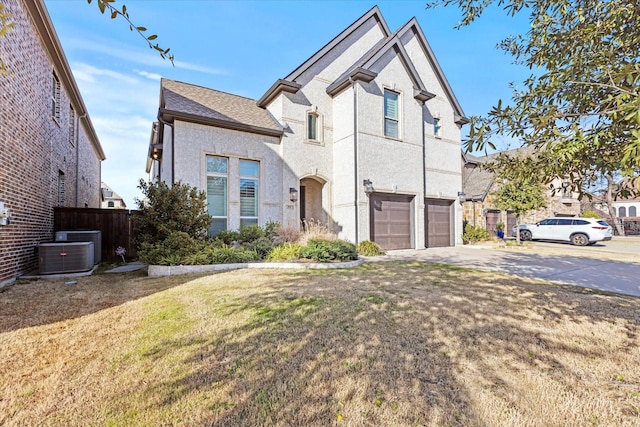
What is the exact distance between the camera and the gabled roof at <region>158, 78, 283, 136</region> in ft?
32.6

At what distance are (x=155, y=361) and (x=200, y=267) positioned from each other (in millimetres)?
4798

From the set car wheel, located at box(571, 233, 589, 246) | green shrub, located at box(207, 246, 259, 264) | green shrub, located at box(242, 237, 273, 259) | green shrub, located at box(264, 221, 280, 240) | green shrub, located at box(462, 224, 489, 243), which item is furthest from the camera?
car wheel, located at box(571, 233, 589, 246)

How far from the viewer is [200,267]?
733 cm

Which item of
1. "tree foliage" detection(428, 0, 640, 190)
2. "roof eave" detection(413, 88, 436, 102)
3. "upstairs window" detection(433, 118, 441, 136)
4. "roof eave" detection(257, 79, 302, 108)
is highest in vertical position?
"roof eave" detection(413, 88, 436, 102)

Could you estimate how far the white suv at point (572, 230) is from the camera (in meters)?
15.4

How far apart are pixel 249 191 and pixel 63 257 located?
5.57 m

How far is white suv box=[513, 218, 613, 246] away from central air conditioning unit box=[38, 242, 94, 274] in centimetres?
2090

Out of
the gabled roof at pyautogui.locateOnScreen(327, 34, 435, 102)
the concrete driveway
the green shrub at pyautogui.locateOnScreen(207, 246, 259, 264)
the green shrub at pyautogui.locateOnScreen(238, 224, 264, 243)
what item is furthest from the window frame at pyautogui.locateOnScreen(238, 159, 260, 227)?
the concrete driveway

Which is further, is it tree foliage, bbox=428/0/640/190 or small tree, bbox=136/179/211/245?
small tree, bbox=136/179/211/245

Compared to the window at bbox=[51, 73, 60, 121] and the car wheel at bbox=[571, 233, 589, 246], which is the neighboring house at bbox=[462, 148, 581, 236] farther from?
the window at bbox=[51, 73, 60, 121]

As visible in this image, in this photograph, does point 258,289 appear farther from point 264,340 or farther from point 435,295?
point 435,295

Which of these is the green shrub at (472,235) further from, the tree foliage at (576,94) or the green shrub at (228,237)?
the tree foliage at (576,94)

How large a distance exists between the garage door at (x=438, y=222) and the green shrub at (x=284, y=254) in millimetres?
7375

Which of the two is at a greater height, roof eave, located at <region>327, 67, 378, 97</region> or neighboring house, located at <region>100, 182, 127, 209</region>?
roof eave, located at <region>327, 67, 378, 97</region>
